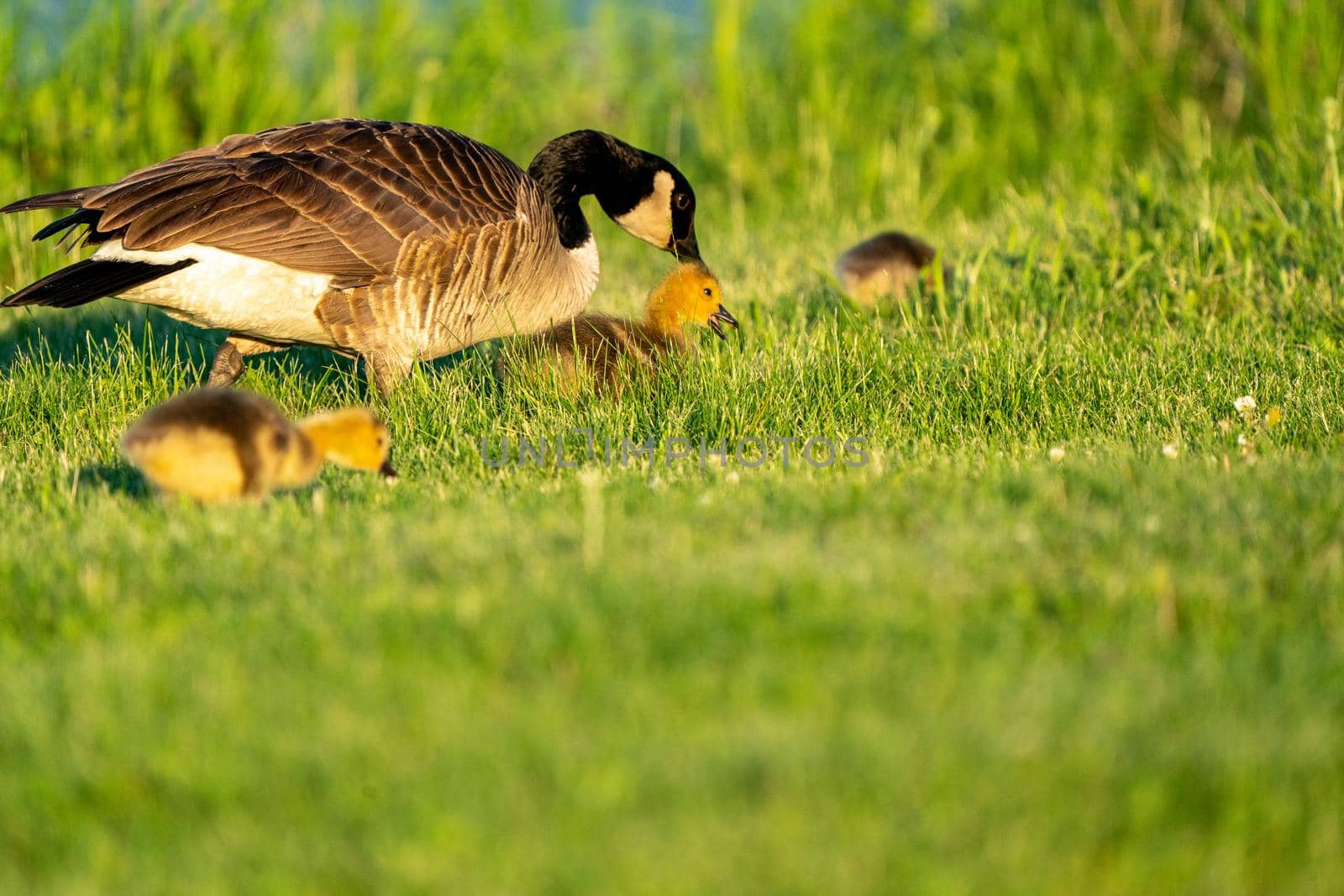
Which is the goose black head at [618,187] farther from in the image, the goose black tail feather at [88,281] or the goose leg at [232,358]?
the goose black tail feather at [88,281]

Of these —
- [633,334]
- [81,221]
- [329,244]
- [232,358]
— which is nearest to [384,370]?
[329,244]

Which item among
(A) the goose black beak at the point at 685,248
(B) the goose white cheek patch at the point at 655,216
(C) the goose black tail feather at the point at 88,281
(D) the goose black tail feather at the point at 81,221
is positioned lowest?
(C) the goose black tail feather at the point at 88,281

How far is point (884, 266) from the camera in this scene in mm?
8398

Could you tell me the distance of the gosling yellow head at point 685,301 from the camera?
6715 mm

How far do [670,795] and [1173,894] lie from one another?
94 cm

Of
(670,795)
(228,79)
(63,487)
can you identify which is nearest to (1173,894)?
(670,795)

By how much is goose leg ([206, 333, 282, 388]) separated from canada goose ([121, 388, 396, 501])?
2038mm

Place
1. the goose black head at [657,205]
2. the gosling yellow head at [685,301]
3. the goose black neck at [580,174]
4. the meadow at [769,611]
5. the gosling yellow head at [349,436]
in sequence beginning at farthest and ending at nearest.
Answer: the goose black head at [657,205] → the goose black neck at [580,174] → the gosling yellow head at [685,301] → the gosling yellow head at [349,436] → the meadow at [769,611]

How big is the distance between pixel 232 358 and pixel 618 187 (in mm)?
2455

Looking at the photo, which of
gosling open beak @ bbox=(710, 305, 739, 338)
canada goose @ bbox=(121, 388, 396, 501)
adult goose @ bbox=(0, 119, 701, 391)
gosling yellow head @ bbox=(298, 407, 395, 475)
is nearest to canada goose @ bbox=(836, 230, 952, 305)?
gosling open beak @ bbox=(710, 305, 739, 338)

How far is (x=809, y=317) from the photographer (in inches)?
317

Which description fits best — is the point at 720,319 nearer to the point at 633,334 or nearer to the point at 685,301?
the point at 685,301

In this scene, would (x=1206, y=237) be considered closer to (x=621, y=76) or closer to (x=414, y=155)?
(x=414, y=155)

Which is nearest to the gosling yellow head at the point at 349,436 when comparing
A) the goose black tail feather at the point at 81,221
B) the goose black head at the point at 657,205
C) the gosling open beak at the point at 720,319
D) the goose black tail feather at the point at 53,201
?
the goose black tail feather at the point at 81,221
